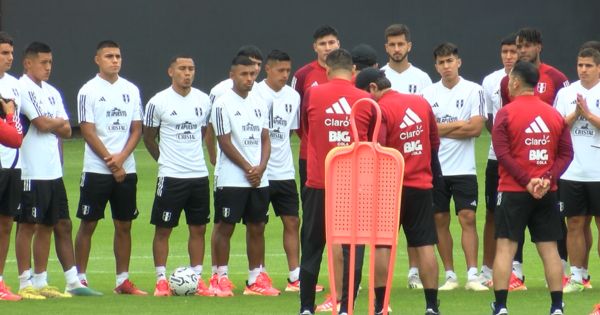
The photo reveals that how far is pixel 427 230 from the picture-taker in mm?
11156

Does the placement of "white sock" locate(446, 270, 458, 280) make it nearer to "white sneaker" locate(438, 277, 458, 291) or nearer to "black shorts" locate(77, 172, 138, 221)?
"white sneaker" locate(438, 277, 458, 291)

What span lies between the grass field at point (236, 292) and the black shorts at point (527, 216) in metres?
0.76

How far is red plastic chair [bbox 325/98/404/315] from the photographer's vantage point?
9.38 metres

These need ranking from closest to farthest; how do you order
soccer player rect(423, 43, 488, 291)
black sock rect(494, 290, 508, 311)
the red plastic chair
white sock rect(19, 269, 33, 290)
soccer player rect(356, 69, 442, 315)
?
the red plastic chair < black sock rect(494, 290, 508, 311) < soccer player rect(356, 69, 442, 315) < white sock rect(19, 269, 33, 290) < soccer player rect(423, 43, 488, 291)

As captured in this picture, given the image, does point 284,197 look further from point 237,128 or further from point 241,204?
point 237,128

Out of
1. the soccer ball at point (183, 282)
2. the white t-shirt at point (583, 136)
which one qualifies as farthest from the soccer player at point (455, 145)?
the soccer ball at point (183, 282)

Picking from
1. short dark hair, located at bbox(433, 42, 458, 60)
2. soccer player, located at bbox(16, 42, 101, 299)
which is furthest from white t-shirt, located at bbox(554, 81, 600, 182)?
soccer player, located at bbox(16, 42, 101, 299)

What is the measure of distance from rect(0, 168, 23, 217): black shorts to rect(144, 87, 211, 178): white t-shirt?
4.67 feet

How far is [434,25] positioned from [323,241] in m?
20.2

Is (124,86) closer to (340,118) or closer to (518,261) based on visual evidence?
(340,118)

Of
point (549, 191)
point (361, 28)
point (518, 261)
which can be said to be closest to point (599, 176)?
point (518, 261)

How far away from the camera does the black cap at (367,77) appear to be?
439 inches

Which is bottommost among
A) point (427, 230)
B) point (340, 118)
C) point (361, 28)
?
point (427, 230)

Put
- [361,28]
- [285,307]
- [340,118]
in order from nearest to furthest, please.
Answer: [340,118], [285,307], [361,28]
